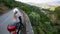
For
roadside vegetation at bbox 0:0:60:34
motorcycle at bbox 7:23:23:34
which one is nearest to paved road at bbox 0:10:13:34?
motorcycle at bbox 7:23:23:34

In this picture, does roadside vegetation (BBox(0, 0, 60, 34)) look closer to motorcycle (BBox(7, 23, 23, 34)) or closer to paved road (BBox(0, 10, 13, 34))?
paved road (BBox(0, 10, 13, 34))

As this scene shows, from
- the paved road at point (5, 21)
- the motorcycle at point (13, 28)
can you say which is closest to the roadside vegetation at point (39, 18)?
the paved road at point (5, 21)

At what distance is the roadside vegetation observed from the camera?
89.2 inches

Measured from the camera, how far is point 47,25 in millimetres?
2477

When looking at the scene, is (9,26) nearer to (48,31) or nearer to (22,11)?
(22,11)

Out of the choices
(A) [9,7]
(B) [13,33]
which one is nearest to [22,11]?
(A) [9,7]

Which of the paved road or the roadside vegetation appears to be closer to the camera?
the paved road

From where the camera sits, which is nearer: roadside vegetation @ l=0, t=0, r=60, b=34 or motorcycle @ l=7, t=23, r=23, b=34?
motorcycle @ l=7, t=23, r=23, b=34

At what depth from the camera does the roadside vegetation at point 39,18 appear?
89.2 inches

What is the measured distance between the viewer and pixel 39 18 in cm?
242

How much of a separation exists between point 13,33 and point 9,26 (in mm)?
90

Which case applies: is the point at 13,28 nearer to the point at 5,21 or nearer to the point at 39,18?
the point at 5,21

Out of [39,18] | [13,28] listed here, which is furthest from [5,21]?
[39,18]

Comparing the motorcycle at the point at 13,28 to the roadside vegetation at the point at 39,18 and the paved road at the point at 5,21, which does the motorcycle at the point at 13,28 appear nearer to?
the paved road at the point at 5,21
